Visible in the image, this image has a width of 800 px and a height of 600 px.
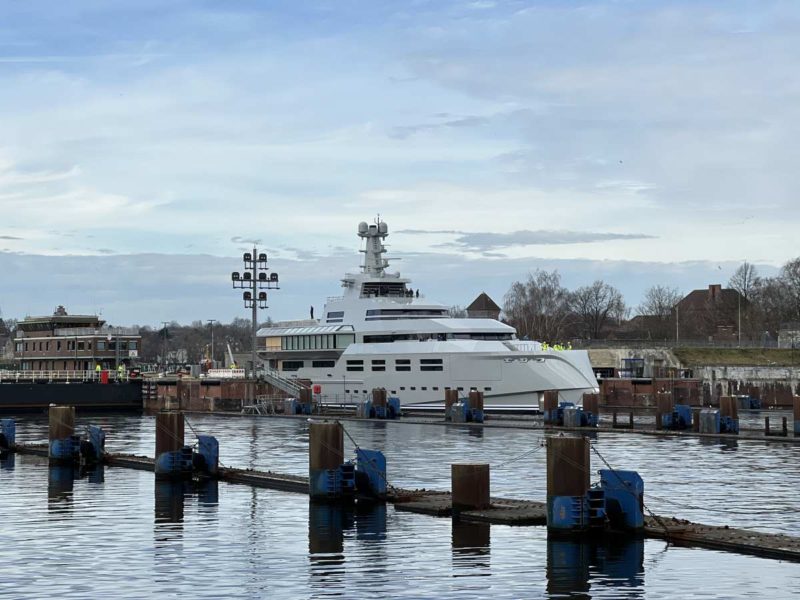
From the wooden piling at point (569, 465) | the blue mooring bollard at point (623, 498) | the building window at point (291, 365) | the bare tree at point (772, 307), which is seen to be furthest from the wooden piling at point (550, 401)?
the bare tree at point (772, 307)

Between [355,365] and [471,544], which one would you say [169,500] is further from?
[355,365]

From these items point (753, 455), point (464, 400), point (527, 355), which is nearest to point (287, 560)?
point (753, 455)

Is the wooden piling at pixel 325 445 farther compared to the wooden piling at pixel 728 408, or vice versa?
the wooden piling at pixel 728 408

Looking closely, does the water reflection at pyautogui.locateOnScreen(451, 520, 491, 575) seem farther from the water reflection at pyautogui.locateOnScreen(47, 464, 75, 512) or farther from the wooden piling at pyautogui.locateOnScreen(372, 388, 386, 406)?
the wooden piling at pyautogui.locateOnScreen(372, 388, 386, 406)

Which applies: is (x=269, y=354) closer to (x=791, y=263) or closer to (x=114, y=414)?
(x=114, y=414)

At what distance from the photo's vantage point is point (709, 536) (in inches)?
907

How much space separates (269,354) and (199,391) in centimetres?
529

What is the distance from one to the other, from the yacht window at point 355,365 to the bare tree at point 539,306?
77176 mm

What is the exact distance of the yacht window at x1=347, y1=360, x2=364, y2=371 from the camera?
74938 mm

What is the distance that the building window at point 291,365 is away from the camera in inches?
3167

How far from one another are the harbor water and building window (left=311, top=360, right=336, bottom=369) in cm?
3664

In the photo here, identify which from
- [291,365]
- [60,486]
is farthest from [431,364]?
[60,486]

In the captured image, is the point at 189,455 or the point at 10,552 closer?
the point at 10,552

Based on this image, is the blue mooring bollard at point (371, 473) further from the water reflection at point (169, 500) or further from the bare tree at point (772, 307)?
the bare tree at point (772, 307)
